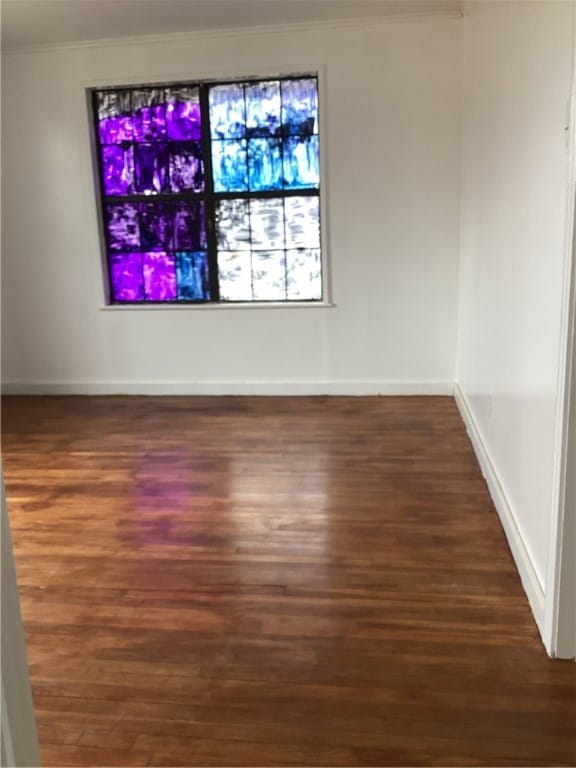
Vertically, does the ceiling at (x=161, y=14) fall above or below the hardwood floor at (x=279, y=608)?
above

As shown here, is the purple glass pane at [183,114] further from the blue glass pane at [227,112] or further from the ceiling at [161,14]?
the ceiling at [161,14]

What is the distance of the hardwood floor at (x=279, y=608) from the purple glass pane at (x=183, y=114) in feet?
7.48

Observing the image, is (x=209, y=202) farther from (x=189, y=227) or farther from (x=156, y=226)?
(x=156, y=226)

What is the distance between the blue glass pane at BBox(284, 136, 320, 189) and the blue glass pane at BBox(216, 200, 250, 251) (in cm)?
38

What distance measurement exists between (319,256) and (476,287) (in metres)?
1.42

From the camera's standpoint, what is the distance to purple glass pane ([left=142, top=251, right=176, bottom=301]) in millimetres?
5277

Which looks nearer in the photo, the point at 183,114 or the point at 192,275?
the point at 183,114

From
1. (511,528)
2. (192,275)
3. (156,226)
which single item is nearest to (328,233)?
(192,275)

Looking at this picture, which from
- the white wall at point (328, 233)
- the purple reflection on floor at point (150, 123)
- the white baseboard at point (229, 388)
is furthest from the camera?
the white baseboard at point (229, 388)

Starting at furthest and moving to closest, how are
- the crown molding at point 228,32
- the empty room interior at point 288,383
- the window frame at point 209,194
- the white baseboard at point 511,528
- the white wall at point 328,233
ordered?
the window frame at point 209,194, the white wall at point 328,233, the crown molding at point 228,32, the white baseboard at point 511,528, the empty room interior at point 288,383

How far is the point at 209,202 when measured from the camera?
16.8 feet

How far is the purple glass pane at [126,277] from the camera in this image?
17.5ft

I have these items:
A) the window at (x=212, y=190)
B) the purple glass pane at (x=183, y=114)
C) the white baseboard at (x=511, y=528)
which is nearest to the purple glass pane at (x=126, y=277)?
the window at (x=212, y=190)

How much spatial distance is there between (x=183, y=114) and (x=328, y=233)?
134 cm
